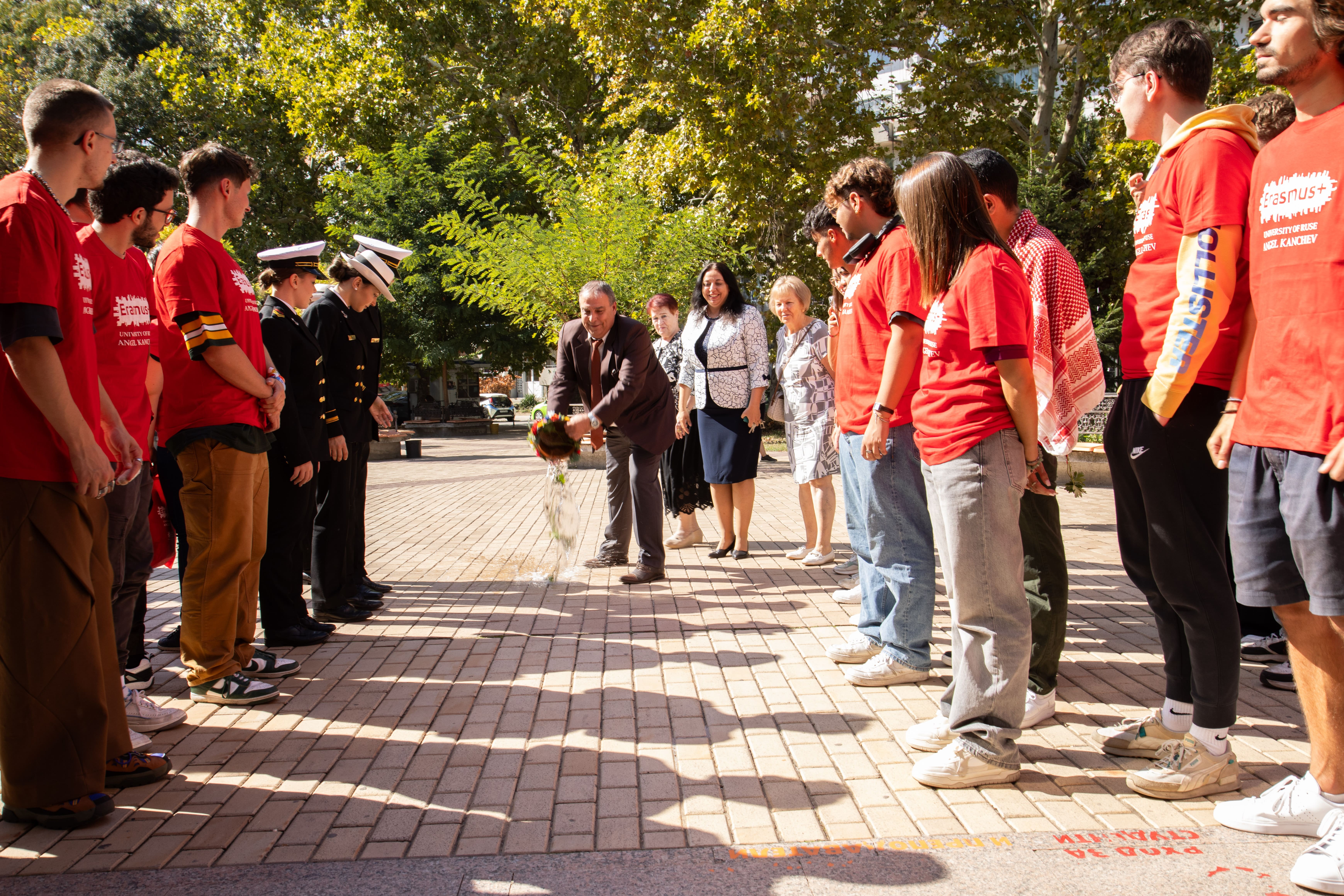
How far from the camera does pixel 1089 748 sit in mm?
3414

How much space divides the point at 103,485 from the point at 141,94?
33019 mm

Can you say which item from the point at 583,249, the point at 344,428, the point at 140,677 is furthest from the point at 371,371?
the point at 583,249

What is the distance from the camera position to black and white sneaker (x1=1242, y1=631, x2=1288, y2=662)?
14.5 feet

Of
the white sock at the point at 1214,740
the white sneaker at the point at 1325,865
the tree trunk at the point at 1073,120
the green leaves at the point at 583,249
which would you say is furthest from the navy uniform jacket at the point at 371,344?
the tree trunk at the point at 1073,120

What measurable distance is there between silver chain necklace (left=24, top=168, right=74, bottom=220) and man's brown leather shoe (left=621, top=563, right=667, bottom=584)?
4.23 m

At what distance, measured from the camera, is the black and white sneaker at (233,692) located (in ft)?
13.5

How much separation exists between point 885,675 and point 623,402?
294 centimetres

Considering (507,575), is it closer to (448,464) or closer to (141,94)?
(448,464)

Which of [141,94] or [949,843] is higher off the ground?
[141,94]

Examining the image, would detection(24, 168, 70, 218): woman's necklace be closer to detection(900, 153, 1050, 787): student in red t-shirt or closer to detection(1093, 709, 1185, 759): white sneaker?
detection(900, 153, 1050, 787): student in red t-shirt

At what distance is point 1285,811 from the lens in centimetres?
271

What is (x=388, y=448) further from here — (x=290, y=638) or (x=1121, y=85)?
(x=1121, y=85)

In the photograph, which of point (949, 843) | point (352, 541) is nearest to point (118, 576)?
point (352, 541)

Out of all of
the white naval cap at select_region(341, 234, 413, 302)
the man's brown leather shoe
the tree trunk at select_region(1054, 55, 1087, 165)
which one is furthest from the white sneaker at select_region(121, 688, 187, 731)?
the tree trunk at select_region(1054, 55, 1087, 165)
